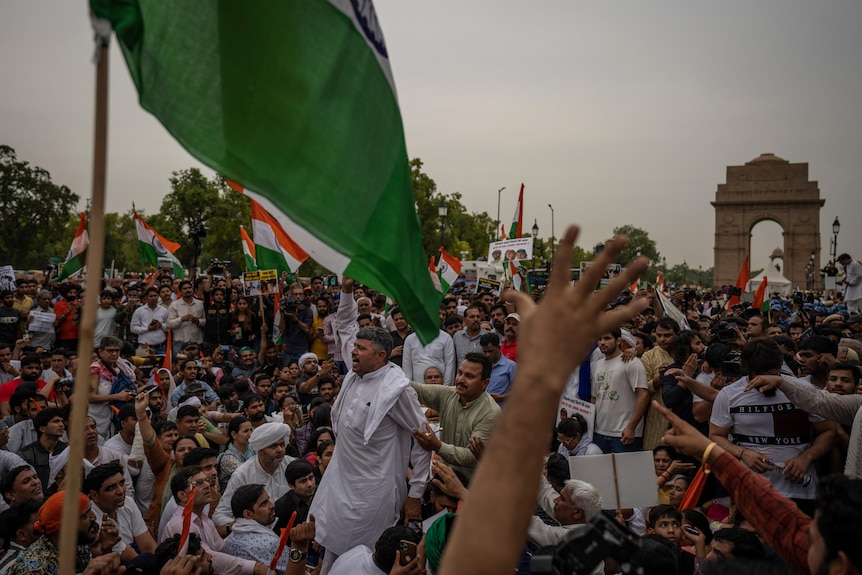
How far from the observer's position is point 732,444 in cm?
495

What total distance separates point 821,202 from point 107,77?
7792cm

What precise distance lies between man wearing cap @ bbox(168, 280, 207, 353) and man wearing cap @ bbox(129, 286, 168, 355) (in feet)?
0.52

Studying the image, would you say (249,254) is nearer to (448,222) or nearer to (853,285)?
(853,285)

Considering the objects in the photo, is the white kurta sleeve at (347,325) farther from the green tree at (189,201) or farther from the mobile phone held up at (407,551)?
the green tree at (189,201)

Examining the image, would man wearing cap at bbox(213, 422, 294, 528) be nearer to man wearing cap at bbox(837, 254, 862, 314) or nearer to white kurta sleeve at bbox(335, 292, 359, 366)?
white kurta sleeve at bbox(335, 292, 359, 366)

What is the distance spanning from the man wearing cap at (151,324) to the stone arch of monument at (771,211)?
6421 centimetres

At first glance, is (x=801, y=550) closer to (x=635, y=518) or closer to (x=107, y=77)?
(x=107, y=77)

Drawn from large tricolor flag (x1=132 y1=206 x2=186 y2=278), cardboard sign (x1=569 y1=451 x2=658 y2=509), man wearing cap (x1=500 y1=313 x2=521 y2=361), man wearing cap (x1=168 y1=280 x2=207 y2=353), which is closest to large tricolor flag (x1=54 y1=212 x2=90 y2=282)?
large tricolor flag (x1=132 y1=206 x2=186 y2=278)


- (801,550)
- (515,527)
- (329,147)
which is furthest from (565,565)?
(329,147)

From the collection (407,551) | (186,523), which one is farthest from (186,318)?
(407,551)

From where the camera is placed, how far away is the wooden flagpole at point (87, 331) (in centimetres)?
152

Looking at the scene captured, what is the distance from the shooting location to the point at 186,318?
1192 cm

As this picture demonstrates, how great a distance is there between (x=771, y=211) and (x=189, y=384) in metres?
71.6

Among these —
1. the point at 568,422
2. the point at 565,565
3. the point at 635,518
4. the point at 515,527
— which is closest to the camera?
the point at 515,527
